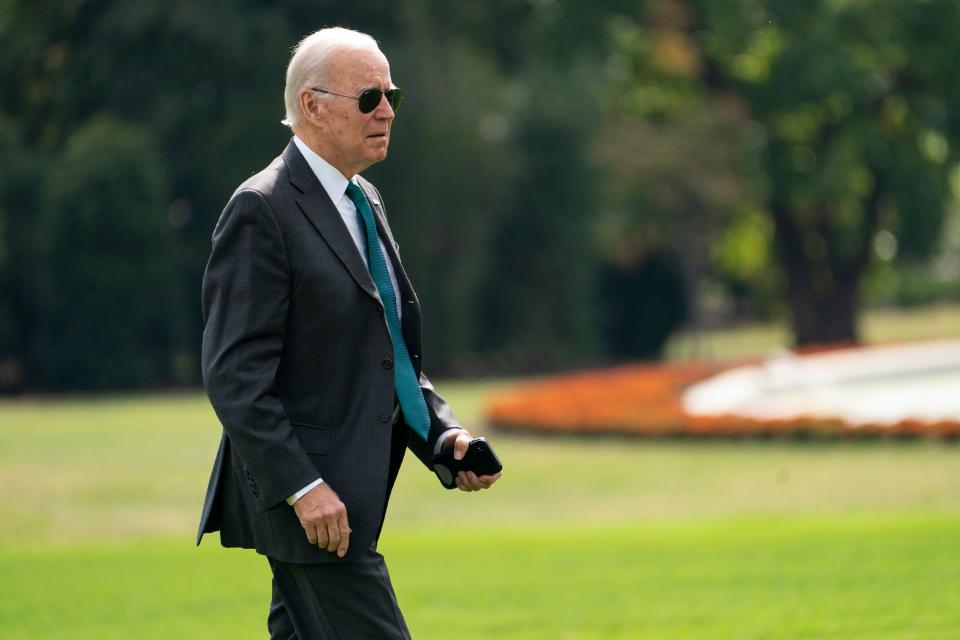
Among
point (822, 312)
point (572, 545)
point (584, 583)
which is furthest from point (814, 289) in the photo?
→ point (584, 583)

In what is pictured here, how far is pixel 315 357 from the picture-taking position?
329cm

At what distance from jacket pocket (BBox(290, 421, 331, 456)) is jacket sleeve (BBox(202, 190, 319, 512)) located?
0.07m

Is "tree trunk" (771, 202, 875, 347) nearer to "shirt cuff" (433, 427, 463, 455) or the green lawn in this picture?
the green lawn

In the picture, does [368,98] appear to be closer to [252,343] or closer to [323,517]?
[252,343]

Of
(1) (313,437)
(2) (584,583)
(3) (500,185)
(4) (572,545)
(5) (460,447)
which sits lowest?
(3) (500,185)

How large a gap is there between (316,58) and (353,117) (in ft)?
0.51

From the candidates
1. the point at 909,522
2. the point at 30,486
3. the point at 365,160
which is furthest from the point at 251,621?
the point at 30,486

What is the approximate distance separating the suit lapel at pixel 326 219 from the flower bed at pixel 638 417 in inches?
448

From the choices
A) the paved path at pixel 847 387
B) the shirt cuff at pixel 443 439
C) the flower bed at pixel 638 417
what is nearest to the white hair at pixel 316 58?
the shirt cuff at pixel 443 439

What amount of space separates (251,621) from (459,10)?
23775mm

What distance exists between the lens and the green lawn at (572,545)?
636cm

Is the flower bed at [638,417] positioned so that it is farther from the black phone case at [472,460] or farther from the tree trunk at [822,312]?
the black phone case at [472,460]

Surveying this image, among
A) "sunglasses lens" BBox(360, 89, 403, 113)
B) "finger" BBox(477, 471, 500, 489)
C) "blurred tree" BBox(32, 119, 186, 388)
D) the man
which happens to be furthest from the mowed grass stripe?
"blurred tree" BBox(32, 119, 186, 388)

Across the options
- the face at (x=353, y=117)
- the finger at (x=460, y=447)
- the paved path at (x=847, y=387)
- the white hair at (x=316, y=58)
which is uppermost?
the white hair at (x=316, y=58)
